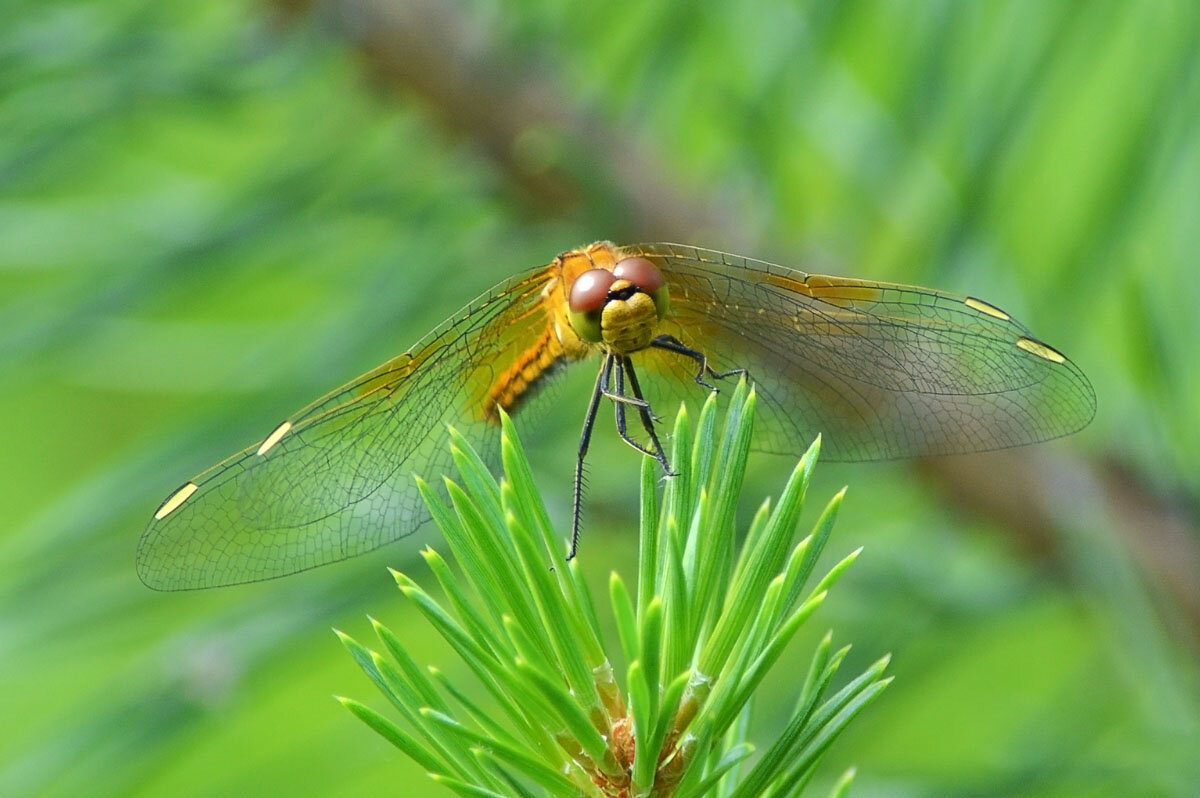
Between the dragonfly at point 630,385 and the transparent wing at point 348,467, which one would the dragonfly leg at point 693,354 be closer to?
the dragonfly at point 630,385

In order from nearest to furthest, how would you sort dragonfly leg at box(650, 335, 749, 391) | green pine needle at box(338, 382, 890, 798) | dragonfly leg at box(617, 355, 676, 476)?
green pine needle at box(338, 382, 890, 798) < dragonfly leg at box(617, 355, 676, 476) < dragonfly leg at box(650, 335, 749, 391)

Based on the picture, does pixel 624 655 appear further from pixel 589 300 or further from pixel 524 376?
pixel 524 376

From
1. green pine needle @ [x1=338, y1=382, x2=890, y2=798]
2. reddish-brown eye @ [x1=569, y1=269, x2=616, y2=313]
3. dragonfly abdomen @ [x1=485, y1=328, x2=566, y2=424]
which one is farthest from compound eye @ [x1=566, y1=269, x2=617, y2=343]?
green pine needle @ [x1=338, y1=382, x2=890, y2=798]

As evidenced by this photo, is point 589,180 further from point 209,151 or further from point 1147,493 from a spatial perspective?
point 209,151

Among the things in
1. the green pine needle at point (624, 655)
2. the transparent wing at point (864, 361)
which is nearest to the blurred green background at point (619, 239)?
the transparent wing at point (864, 361)

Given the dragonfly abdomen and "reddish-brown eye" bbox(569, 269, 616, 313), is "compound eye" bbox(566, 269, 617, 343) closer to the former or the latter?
"reddish-brown eye" bbox(569, 269, 616, 313)

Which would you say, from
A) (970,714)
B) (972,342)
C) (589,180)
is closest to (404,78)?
(589,180)

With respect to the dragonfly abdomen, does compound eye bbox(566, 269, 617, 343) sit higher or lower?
lower
